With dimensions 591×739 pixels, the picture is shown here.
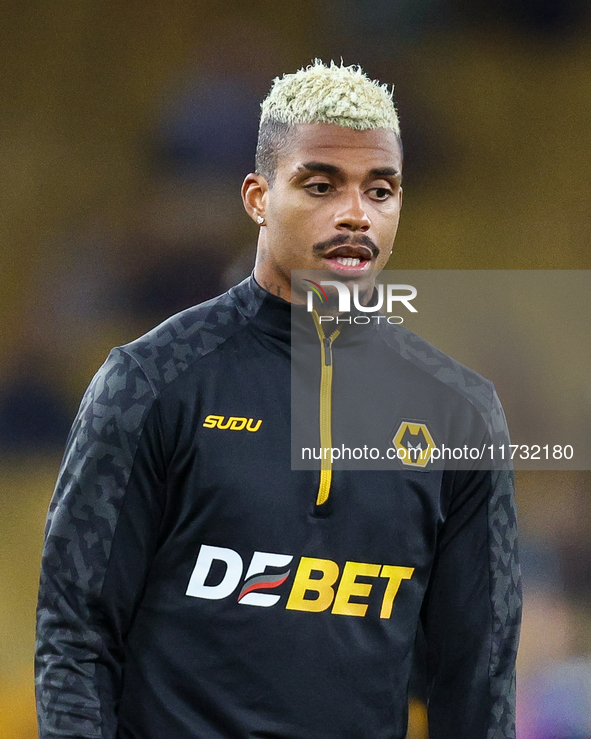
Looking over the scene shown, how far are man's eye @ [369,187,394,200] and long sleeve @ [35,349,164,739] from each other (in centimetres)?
33

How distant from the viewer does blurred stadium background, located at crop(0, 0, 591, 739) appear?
2396 mm

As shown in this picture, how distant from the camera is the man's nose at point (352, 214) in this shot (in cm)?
114

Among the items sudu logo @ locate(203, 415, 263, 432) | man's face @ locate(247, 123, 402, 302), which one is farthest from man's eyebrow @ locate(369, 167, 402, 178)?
sudu logo @ locate(203, 415, 263, 432)

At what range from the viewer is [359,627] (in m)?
1.15

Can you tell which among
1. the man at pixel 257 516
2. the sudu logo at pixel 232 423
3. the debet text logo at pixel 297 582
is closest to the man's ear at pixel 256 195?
the man at pixel 257 516

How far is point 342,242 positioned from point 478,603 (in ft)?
1.51

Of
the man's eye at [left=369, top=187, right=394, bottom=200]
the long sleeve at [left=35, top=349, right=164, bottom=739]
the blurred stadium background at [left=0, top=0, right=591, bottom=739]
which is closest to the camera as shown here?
the long sleeve at [left=35, top=349, right=164, bottom=739]

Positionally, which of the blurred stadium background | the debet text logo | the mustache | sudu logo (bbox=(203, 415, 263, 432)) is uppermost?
the blurred stadium background

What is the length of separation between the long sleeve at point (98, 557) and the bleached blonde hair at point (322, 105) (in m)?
0.32

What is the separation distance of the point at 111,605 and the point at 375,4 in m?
1.87

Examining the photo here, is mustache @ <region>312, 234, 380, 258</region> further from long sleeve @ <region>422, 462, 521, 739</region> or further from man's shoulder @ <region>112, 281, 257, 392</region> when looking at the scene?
long sleeve @ <region>422, 462, 521, 739</region>

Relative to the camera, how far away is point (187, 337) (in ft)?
3.84

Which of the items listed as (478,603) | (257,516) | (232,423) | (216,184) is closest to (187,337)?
(232,423)

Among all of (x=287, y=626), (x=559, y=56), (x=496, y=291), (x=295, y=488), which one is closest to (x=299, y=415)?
(x=295, y=488)
